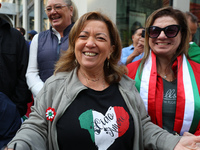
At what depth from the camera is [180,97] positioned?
1.97m

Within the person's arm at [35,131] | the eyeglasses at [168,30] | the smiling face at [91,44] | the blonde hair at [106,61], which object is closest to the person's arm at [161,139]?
the blonde hair at [106,61]

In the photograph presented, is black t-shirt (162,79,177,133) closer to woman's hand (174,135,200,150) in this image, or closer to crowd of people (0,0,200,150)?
crowd of people (0,0,200,150)

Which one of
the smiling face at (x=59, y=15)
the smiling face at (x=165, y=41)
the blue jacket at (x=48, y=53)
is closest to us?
the smiling face at (x=165, y=41)

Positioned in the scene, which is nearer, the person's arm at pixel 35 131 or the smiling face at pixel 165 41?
the person's arm at pixel 35 131

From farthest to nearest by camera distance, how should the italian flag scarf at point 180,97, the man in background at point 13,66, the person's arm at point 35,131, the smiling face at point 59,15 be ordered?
1. the smiling face at point 59,15
2. the man in background at point 13,66
3. the italian flag scarf at point 180,97
4. the person's arm at point 35,131

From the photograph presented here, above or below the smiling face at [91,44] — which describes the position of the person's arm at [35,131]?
below

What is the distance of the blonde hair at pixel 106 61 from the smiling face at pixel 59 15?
77cm

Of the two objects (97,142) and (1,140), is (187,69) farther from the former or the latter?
(1,140)

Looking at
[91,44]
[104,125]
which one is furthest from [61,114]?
[91,44]

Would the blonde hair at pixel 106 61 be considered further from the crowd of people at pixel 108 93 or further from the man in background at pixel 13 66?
the man in background at pixel 13 66

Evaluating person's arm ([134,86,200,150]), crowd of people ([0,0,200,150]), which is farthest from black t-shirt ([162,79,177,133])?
person's arm ([134,86,200,150])

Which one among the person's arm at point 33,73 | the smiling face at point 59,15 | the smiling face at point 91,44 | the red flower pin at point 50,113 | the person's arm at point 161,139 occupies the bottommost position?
the person's arm at point 161,139

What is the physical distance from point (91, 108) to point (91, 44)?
530mm

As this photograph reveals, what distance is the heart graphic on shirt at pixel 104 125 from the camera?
64.7 inches
